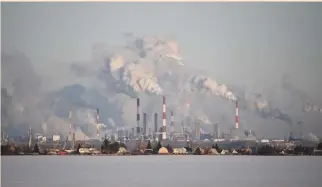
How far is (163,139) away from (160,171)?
1.15 feet

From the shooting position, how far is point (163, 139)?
5.15 metres

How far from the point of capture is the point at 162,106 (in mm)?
5094

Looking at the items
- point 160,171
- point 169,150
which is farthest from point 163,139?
point 160,171

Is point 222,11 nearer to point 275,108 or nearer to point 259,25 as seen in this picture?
point 259,25

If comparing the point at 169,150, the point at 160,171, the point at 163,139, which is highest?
the point at 163,139

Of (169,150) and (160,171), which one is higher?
(169,150)

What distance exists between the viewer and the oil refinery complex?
5055mm

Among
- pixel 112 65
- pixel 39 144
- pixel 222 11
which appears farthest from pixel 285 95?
pixel 39 144

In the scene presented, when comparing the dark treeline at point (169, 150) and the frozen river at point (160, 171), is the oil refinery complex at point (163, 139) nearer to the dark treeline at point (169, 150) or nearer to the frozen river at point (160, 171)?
the dark treeline at point (169, 150)

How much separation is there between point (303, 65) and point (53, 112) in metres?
2.77

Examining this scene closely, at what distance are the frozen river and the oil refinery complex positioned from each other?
12 cm

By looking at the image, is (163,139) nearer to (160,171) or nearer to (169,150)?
(169,150)

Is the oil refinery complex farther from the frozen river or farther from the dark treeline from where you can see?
the frozen river

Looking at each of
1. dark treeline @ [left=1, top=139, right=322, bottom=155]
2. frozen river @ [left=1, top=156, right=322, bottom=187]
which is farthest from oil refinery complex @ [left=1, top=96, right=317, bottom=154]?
frozen river @ [left=1, top=156, right=322, bottom=187]
